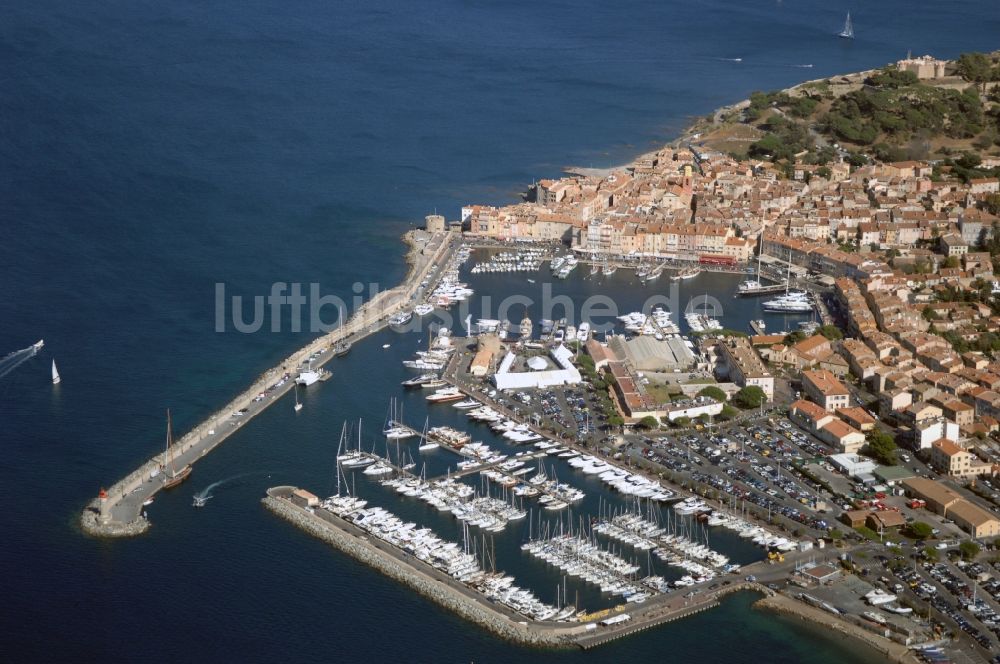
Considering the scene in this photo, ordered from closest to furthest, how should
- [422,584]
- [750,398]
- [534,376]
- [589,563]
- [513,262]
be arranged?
[422,584]
[589,563]
[750,398]
[534,376]
[513,262]

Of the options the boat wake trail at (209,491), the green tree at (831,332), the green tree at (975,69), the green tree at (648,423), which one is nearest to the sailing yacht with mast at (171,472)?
the boat wake trail at (209,491)

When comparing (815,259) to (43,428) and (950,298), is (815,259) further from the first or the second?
(43,428)

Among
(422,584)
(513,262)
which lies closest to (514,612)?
(422,584)

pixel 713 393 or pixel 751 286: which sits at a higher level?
pixel 751 286

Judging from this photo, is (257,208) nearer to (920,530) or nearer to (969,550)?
(920,530)

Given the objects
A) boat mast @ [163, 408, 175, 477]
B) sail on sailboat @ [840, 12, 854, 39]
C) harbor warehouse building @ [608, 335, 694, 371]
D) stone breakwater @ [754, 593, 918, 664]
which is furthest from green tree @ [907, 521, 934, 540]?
sail on sailboat @ [840, 12, 854, 39]

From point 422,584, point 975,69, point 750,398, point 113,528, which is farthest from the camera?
point 975,69

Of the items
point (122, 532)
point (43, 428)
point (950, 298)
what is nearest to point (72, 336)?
point (43, 428)
